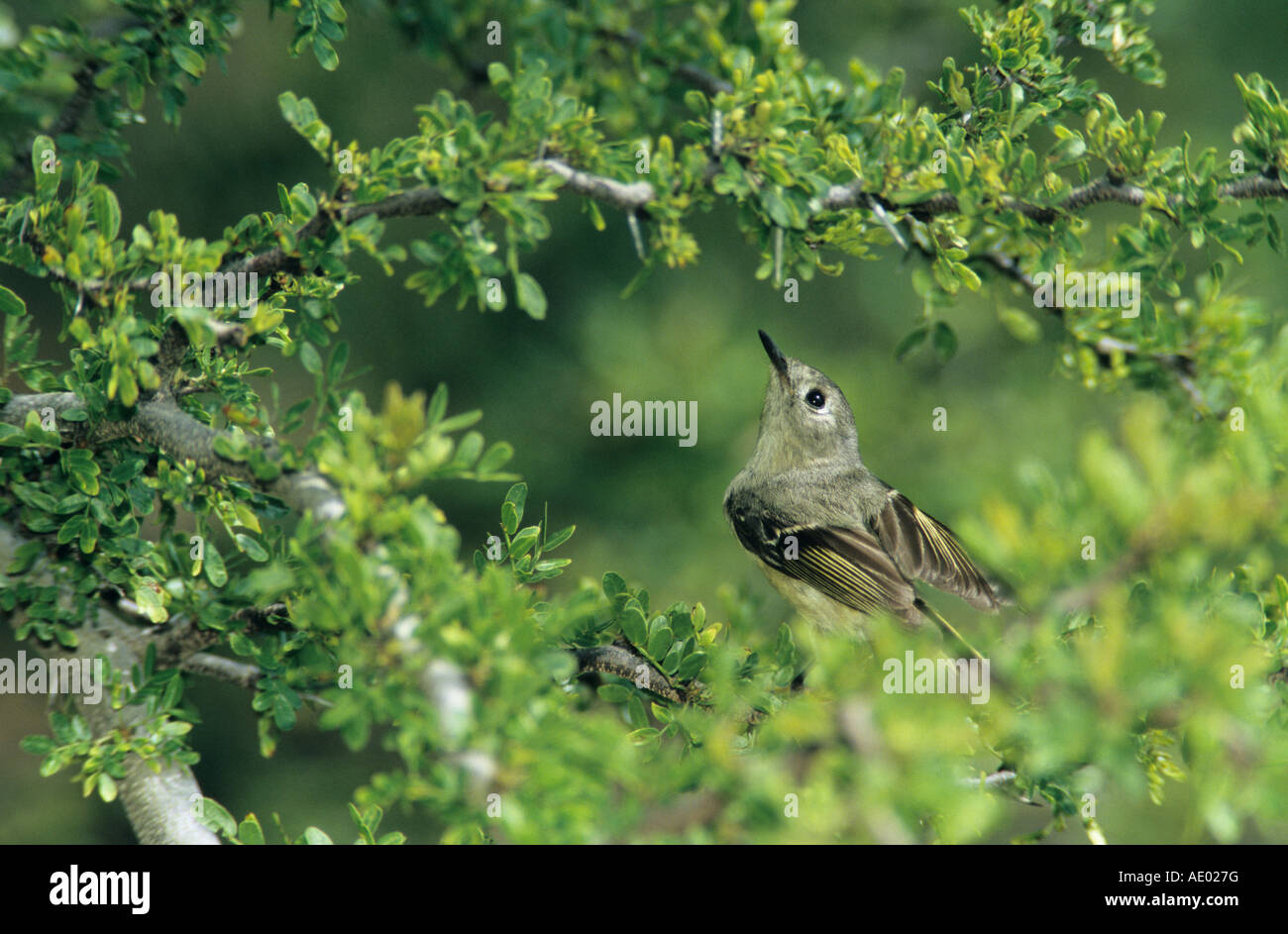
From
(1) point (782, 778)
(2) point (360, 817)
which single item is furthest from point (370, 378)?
Result: (1) point (782, 778)

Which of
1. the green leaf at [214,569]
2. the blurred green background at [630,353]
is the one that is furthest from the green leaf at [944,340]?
the blurred green background at [630,353]

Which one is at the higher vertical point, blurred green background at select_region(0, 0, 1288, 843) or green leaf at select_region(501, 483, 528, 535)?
blurred green background at select_region(0, 0, 1288, 843)

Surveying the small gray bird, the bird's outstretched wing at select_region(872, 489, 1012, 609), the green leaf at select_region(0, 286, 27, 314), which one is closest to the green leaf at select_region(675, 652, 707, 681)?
the small gray bird

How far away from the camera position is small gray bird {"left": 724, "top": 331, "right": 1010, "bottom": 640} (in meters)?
3.34

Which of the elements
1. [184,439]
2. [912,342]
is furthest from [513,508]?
[912,342]

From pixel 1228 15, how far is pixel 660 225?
17.3 feet

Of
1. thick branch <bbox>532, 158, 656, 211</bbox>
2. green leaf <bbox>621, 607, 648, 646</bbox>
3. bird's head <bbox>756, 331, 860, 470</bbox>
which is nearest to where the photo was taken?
thick branch <bbox>532, 158, 656, 211</bbox>

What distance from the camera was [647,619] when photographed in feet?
7.95

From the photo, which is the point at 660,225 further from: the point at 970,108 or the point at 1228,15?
the point at 1228,15

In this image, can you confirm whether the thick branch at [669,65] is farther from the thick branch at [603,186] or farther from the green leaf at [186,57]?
the green leaf at [186,57]

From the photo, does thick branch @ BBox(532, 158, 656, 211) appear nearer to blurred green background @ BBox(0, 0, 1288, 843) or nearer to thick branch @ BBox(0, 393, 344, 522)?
thick branch @ BBox(0, 393, 344, 522)

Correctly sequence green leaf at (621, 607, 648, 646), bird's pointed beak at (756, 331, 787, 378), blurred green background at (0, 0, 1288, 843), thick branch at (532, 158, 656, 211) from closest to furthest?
1. thick branch at (532, 158, 656, 211)
2. green leaf at (621, 607, 648, 646)
3. bird's pointed beak at (756, 331, 787, 378)
4. blurred green background at (0, 0, 1288, 843)

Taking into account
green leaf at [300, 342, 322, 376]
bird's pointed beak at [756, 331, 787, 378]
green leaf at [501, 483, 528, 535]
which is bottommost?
green leaf at [501, 483, 528, 535]

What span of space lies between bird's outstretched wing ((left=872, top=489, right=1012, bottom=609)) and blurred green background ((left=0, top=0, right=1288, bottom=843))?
38.5 inches
